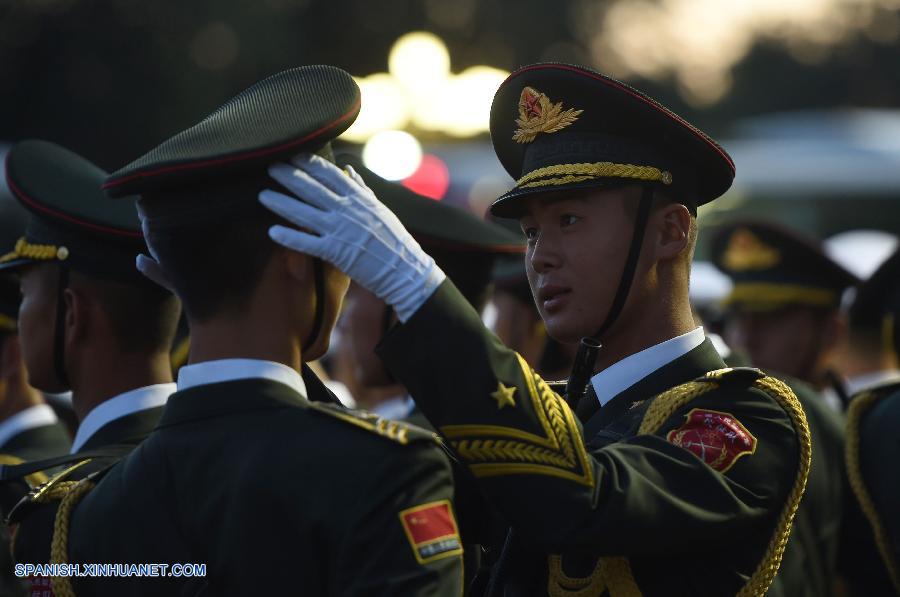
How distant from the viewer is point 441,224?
5039mm

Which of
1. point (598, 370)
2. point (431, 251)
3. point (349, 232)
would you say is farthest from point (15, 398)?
point (349, 232)

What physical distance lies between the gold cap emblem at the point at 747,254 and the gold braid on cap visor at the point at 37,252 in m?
4.29

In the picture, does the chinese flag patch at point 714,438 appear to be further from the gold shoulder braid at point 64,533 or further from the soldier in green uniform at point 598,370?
the gold shoulder braid at point 64,533

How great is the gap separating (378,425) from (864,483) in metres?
2.30

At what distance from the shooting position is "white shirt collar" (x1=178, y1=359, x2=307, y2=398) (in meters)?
2.93

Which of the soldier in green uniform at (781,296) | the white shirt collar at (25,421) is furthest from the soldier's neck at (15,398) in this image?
the soldier in green uniform at (781,296)

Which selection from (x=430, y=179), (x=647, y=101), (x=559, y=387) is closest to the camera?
(x=647, y=101)

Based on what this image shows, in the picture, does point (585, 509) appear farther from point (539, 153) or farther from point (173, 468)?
point (539, 153)

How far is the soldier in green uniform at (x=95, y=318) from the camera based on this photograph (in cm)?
410

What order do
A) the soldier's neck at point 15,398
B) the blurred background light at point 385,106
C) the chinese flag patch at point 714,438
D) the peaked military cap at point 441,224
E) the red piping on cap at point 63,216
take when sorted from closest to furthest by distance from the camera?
the chinese flag patch at point 714,438 < the red piping on cap at point 63,216 < the peaked military cap at point 441,224 < the soldier's neck at point 15,398 < the blurred background light at point 385,106

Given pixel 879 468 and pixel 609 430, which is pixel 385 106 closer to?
pixel 879 468

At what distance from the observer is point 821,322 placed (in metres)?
7.39

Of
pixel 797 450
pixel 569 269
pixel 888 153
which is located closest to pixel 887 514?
pixel 797 450

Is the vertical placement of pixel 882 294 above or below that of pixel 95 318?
below
